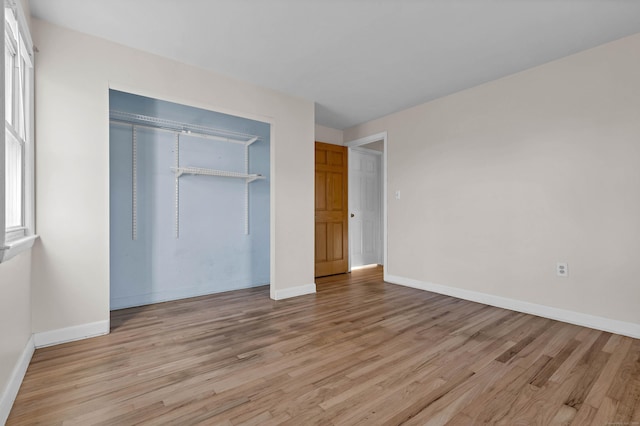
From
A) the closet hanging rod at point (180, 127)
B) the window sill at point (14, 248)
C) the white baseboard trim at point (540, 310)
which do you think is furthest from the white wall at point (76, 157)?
the white baseboard trim at point (540, 310)

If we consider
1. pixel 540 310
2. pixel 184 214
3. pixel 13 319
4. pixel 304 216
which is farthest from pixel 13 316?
pixel 540 310

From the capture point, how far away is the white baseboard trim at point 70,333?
2299 millimetres

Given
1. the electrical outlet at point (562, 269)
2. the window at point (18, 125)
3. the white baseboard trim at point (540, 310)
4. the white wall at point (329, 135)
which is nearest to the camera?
the window at point (18, 125)

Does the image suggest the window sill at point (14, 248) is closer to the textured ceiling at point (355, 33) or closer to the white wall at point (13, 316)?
the white wall at point (13, 316)

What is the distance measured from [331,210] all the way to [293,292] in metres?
1.69

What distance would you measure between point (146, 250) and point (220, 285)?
1.00 metres

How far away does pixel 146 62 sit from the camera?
9.16ft

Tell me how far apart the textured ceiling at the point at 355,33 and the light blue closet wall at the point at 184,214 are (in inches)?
37.1

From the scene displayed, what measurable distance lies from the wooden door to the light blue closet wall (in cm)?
88

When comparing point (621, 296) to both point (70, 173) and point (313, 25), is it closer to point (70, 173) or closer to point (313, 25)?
point (313, 25)

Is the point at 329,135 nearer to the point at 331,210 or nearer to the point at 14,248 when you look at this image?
the point at 331,210

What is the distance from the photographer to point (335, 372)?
1.94 meters

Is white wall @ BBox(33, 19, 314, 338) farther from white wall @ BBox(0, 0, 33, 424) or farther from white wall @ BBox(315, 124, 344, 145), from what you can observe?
white wall @ BBox(315, 124, 344, 145)

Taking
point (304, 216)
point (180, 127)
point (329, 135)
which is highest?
point (329, 135)
